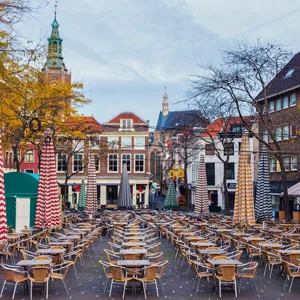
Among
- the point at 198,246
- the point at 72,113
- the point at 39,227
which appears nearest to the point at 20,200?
the point at 39,227

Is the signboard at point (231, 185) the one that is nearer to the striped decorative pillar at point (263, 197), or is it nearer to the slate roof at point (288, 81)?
the slate roof at point (288, 81)

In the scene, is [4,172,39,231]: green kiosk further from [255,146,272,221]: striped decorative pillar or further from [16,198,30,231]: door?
[255,146,272,221]: striped decorative pillar

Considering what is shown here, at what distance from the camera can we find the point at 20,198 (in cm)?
2644

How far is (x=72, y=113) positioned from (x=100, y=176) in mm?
33661

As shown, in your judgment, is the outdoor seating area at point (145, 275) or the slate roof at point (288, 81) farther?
the slate roof at point (288, 81)

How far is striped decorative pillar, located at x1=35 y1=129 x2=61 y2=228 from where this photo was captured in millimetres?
22156

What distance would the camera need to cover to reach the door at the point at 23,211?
25938 mm

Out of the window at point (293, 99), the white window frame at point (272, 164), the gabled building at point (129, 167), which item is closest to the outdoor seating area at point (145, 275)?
the window at point (293, 99)

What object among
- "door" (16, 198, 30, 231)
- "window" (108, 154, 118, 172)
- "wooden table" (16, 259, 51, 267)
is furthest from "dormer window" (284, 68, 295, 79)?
"wooden table" (16, 259, 51, 267)

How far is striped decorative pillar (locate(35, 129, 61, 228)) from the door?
397 centimetres

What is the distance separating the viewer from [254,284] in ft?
42.2

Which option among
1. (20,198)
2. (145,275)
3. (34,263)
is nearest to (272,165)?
(20,198)

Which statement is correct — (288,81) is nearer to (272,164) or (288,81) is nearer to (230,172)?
(272,164)

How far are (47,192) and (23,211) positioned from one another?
486 centimetres
